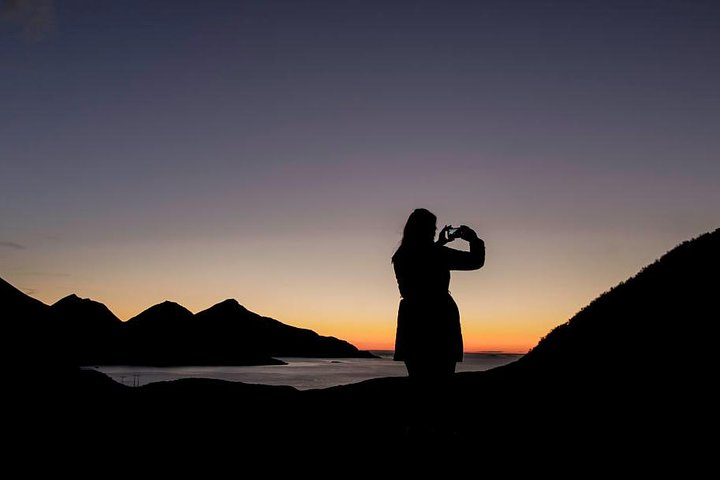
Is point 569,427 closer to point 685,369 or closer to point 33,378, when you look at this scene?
point 685,369

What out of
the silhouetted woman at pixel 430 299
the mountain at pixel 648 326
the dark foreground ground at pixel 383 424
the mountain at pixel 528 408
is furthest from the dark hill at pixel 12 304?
the silhouetted woman at pixel 430 299

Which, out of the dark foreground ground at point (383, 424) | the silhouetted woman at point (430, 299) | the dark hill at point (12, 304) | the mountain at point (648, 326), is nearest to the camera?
the silhouetted woman at point (430, 299)

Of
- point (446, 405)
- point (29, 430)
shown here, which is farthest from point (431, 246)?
point (29, 430)

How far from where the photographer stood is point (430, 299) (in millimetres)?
6539

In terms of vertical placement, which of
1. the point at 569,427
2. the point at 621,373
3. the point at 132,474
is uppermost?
the point at 621,373

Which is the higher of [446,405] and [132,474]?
[446,405]

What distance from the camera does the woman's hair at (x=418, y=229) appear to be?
6.62 metres

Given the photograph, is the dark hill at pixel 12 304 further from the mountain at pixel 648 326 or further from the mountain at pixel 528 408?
the mountain at pixel 648 326

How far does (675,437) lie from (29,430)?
957 cm

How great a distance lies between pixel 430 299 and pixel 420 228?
805 mm

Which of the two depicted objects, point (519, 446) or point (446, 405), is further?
point (519, 446)

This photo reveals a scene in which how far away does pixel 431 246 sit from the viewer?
257 inches

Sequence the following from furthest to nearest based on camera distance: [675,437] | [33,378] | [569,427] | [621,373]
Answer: [33,378] < [621,373] < [569,427] < [675,437]

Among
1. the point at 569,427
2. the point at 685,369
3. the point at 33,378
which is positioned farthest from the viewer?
the point at 33,378
